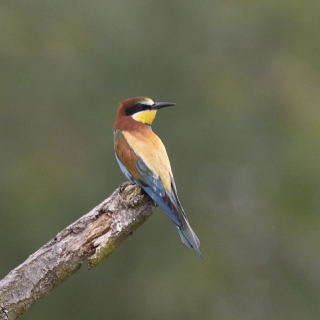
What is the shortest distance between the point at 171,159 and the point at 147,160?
11.8 ft

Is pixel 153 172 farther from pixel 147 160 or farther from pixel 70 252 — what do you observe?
pixel 70 252

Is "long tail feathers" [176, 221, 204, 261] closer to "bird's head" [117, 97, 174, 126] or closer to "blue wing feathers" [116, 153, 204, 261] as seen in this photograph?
"blue wing feathers" [116, 153, 204, 261]

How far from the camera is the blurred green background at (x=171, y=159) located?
25.3 feet

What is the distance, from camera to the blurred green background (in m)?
7.73

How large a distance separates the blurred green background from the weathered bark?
395 centimetres

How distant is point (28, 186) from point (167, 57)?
90.8 inches

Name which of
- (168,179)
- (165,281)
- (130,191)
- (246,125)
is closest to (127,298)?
(165,281)

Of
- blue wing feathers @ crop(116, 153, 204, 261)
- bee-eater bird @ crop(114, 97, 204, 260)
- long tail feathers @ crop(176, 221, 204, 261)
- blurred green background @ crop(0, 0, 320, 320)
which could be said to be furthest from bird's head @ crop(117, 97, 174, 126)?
blurred green background @ crop(0, 0, 320, 320)

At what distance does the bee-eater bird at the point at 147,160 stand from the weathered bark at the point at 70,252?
38 centimetres

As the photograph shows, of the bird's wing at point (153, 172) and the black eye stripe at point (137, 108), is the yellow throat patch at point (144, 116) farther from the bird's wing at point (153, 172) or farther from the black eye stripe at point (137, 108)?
the bird's wing at point (153, 172)

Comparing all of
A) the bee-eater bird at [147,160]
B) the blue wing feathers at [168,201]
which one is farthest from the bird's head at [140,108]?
the blue wing feathers at [168,201]

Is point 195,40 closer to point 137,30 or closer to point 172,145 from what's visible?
point 137,30

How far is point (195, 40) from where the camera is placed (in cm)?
905

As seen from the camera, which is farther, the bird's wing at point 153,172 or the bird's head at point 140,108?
the bird's head at point 140,108
